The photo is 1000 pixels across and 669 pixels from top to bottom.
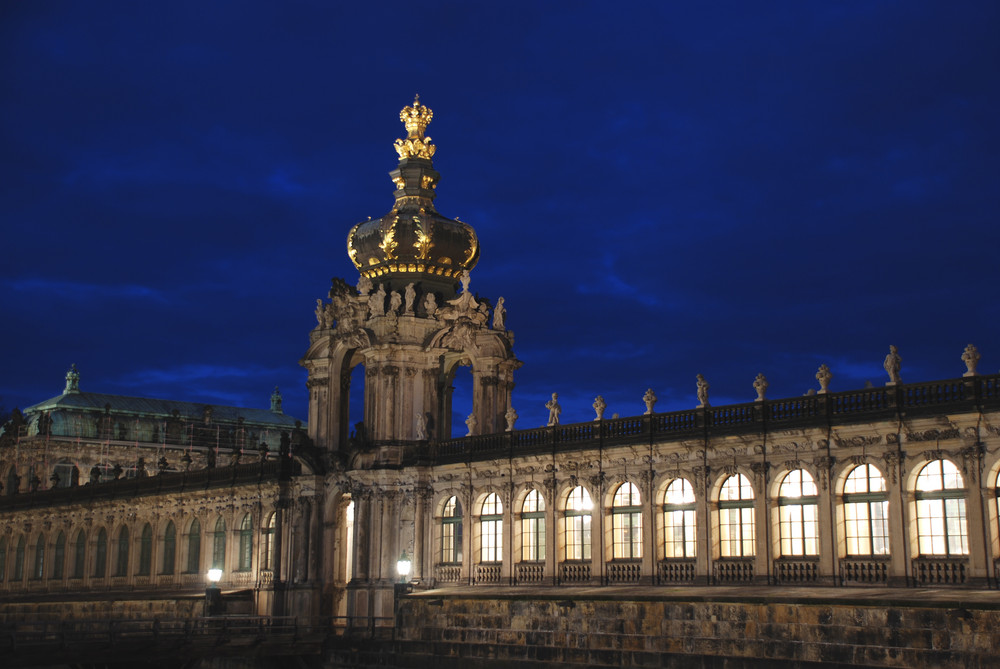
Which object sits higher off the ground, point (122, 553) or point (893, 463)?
point (893, 463)

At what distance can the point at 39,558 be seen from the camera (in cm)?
8581

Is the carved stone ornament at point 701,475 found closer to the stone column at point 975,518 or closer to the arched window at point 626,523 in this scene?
the arched window at point 626,523

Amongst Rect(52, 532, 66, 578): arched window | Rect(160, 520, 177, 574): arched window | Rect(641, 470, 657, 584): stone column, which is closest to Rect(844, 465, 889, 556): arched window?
Rect(641, 470, 657, 584): stone column

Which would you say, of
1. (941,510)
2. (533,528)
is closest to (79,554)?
(533,528)

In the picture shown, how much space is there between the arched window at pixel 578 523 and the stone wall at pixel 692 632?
18.1 ft

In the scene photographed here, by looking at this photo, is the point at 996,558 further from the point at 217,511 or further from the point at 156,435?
the point at 156,435

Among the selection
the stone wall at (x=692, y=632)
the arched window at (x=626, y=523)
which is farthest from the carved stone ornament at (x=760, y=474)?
the stone wall at (x=692, y=632)

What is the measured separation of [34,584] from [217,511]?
23.7 metres

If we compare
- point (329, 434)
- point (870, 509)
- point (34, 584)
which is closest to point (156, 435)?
point (34, 584)

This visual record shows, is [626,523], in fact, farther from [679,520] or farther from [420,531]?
[420,531]

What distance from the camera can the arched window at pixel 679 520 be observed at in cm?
4469

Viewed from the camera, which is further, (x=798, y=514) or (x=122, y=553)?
(x=122, y=553)

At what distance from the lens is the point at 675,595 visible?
127ft

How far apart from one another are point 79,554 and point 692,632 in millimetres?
53910
